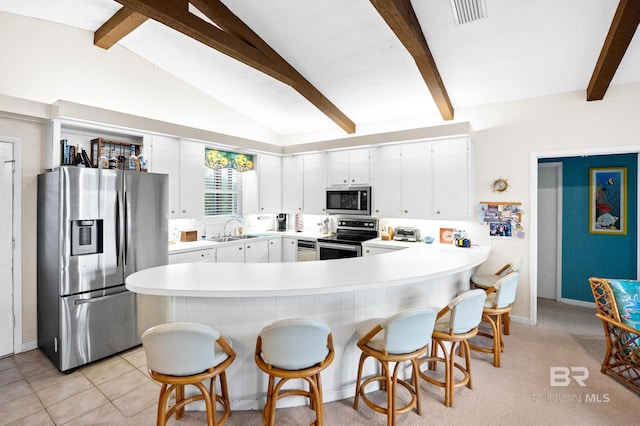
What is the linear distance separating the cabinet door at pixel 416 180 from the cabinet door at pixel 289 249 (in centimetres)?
183

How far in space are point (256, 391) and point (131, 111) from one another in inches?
145

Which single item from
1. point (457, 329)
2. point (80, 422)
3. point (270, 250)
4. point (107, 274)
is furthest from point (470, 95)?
point (80, 422)

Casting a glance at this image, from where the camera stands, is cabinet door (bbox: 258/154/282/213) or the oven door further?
cabinet door (bbox: 258/154/282/213)

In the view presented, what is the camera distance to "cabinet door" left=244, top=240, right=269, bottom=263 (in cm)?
478

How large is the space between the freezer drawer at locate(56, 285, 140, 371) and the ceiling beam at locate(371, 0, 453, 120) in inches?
139

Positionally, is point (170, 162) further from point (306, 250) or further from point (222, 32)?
point (306, 250)

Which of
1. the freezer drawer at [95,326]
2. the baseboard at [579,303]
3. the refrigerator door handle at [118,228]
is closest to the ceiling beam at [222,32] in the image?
the refrigerator door handle at [118,228]

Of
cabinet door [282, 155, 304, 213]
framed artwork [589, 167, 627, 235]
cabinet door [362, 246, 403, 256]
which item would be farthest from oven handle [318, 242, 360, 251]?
framed artwork [589, 167, 627, 235]

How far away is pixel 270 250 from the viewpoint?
17.0 ft

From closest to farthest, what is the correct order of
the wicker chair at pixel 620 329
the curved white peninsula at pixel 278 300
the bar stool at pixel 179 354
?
1. the bar stool at pixel 179 354
2. the curved white peninsula at pixel 278 300
3. the wicker chair at pixel 620 329

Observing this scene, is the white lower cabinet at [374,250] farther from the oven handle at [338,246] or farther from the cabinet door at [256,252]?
the cabinet door at [256,252]

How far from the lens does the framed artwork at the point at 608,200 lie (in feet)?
14.3

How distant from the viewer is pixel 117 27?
3361 millimetres

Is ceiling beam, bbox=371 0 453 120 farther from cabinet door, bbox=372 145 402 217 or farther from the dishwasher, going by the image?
the dishwasher
